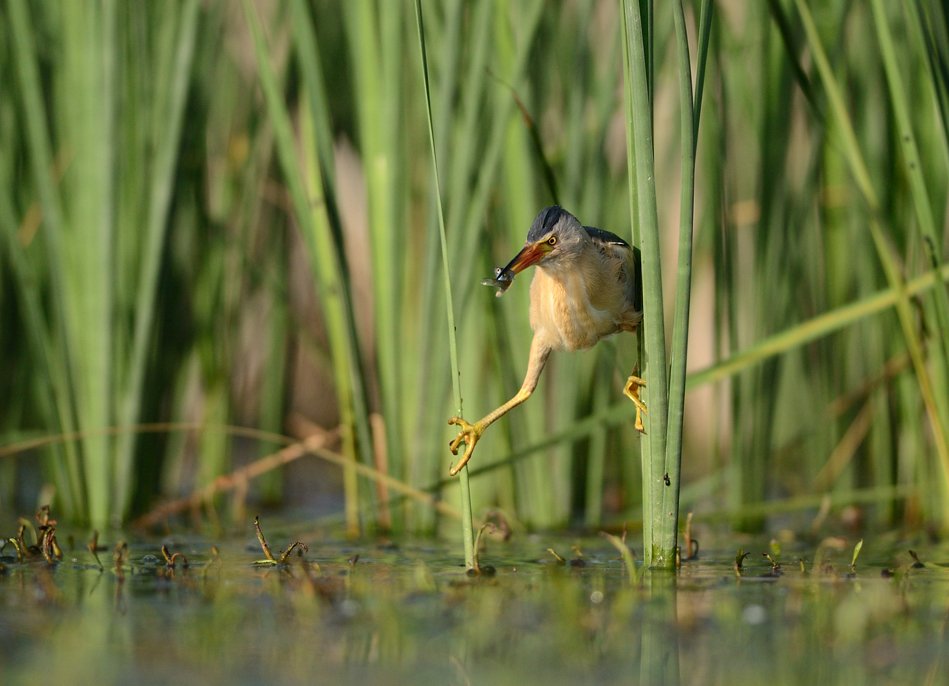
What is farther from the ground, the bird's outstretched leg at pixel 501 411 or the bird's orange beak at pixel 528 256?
the bird's orange beak at pixel 528 256

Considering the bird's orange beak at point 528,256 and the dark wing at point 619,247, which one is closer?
the bird's orange beak at point 528,256

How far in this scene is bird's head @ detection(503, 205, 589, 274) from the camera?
295 cm

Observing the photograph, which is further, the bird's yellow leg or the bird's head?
the bird's yellow leg

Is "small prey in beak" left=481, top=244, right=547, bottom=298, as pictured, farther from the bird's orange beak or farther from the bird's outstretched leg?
the bird's outstretched leg

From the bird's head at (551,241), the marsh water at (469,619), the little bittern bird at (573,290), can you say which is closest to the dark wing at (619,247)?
the little bittern bird at (573,290)

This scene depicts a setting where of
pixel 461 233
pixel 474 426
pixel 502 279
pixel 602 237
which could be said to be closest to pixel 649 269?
pixel 502 279

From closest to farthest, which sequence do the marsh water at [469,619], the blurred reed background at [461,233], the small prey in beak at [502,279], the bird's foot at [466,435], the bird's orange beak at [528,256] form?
the marsh water at [469,619] → the small prey in beak at [502,279] → the bird's orange beak at [528,256] → the bird's foot at [466,435] → the blurred reed background at [461,233]

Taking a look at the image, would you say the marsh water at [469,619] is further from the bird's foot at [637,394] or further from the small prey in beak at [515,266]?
the small prey in beak at [515,266]

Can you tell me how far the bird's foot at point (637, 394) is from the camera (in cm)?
298

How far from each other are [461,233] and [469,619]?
1.19 metres

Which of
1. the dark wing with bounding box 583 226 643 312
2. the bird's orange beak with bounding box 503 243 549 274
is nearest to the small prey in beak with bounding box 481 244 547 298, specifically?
the bird's orange beak with bounding box 503 243 549 274

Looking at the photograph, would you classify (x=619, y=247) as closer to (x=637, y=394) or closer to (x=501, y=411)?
(x=637, y=394)

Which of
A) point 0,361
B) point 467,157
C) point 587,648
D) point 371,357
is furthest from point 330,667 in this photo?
point 371,357

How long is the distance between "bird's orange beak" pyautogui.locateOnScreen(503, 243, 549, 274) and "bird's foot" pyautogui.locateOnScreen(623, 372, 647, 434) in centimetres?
34
